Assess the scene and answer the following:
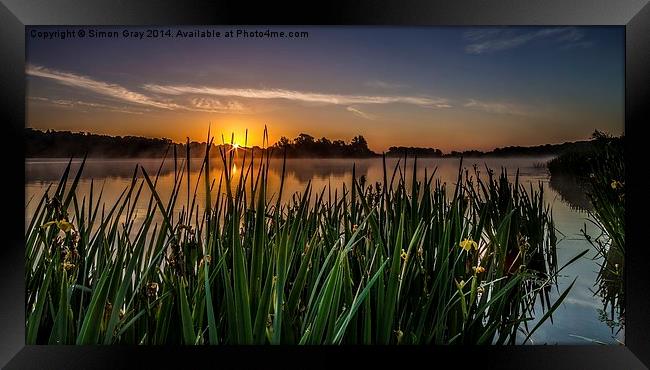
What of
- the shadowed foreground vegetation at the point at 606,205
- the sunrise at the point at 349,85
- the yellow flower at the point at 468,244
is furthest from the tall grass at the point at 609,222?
the yellow flower at the point at 468,244

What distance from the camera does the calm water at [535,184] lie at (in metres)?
2.46

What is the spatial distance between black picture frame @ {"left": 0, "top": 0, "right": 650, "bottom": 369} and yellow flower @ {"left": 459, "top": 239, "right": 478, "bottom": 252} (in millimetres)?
458

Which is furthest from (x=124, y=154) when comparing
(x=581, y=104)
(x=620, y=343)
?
(x=620, y=343)

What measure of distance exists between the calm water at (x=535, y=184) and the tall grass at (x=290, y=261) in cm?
4

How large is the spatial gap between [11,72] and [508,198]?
2.34 m

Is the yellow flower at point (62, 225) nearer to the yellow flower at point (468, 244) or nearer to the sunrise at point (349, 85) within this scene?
the sunrise at point (349, 85)

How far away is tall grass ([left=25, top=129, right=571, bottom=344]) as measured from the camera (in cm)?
233

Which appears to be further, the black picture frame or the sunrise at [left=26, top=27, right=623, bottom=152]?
the sunrise at [left=26, top=27, right=623, bottom=152]

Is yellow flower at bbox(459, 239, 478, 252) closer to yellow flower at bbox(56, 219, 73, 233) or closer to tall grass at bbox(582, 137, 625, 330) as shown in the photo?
tall grass at bbox(582, 137, 625, 330)

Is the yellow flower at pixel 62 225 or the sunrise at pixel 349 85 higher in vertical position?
the sunrise at pixel 349 85

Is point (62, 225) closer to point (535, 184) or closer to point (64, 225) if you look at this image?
point (64, 225)

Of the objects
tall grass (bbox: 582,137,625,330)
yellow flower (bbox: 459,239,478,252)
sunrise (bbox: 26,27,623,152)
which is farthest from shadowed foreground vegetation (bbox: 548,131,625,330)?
yellow flower (bbox: 459,239,478,252)
